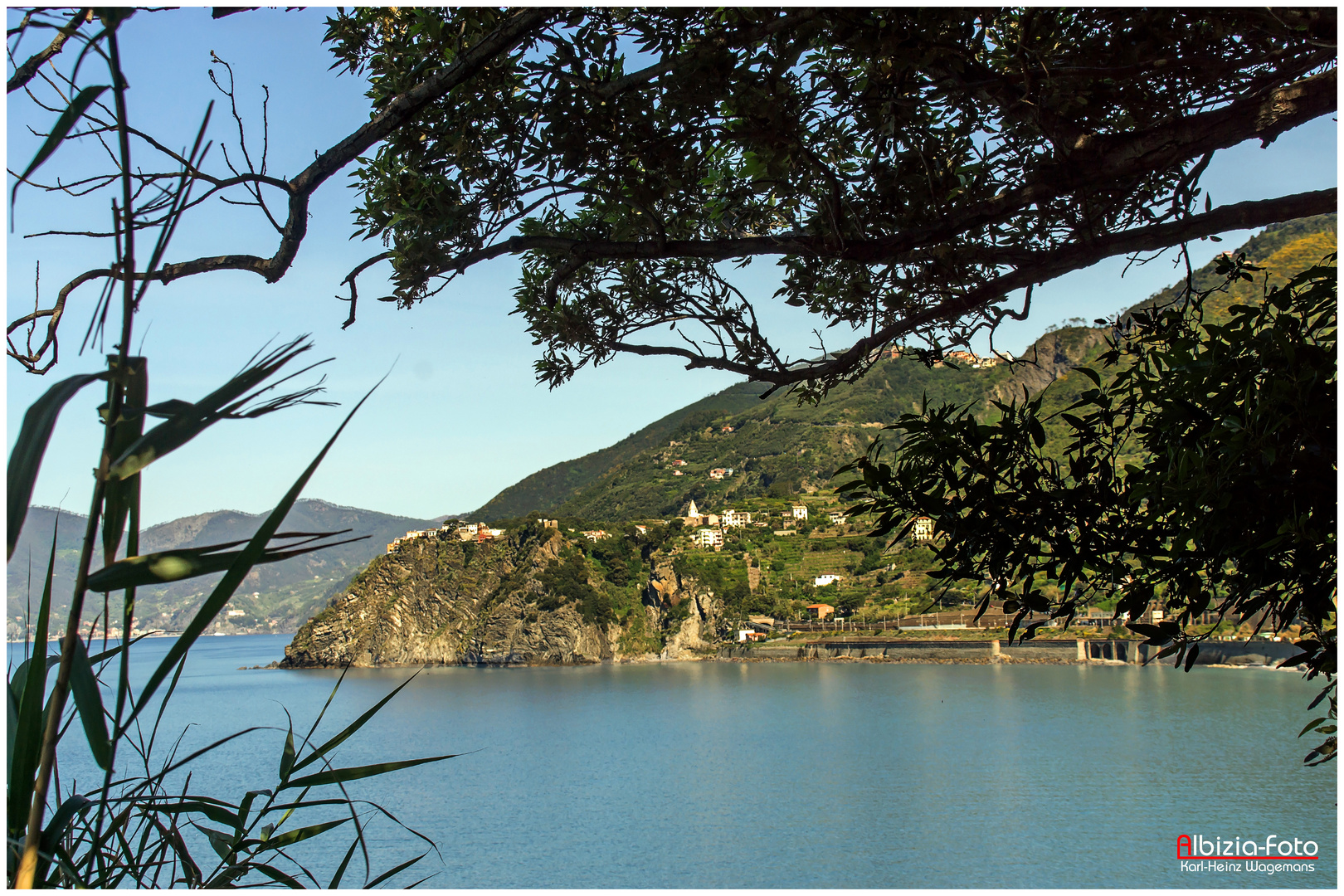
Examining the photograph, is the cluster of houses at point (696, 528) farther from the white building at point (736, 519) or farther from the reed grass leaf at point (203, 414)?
the reed grass leaf at point (203, 414)

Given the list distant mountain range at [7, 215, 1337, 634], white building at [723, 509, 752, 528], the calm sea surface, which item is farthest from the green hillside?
the calm sea surface

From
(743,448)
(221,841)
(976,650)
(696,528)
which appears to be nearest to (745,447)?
(743,448)

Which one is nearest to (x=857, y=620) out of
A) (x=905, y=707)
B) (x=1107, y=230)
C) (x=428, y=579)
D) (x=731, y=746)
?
(x=905, y=707)

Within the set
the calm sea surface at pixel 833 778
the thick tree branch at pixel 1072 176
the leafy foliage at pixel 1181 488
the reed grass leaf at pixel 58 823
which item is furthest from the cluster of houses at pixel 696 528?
the reed grass leaf at pixel 58 823

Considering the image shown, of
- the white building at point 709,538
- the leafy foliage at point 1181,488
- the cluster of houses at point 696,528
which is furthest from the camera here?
the cluster of houses at point 696,528

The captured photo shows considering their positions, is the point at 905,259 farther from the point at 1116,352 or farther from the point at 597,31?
the point at 597,31

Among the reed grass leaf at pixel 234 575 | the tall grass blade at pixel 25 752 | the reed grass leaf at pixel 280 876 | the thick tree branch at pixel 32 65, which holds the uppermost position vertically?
the thick tree branch at pixel 32 65
